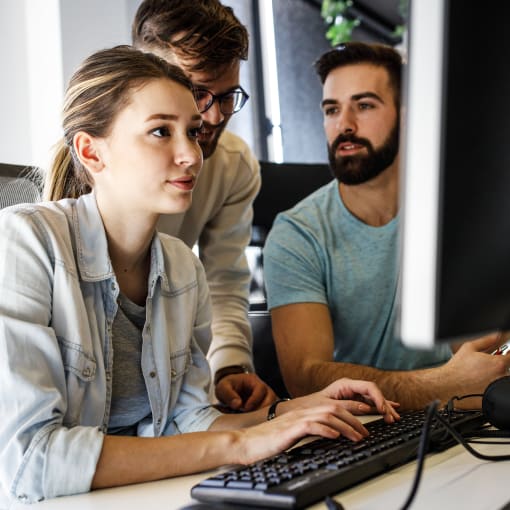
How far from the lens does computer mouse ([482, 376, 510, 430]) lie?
3.50ft

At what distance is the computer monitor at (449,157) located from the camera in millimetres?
→ 522

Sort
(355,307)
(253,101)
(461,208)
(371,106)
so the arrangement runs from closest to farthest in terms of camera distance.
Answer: (461,208) < (355,307) < (371,106) < (253,101)

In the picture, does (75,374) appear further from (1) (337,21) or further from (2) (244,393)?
(1) (337,21)

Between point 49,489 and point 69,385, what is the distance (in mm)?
173

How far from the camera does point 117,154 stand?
129 centimetres

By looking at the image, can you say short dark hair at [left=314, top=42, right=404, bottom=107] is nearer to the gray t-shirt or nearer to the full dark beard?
the full dark beard

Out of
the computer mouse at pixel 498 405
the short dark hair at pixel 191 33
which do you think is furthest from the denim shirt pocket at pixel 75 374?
the short dark hair at pixel 191 33

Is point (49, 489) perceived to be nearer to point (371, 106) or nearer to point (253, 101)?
point (371, 106)

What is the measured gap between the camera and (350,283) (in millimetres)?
1741

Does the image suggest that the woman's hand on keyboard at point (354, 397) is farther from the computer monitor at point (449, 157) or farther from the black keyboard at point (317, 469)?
the computer monitor at point (449, 157)

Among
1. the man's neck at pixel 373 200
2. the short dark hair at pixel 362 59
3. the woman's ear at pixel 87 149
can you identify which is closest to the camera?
the woman's ear at pixel 87 149

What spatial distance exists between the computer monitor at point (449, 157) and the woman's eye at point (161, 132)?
0.76 metres

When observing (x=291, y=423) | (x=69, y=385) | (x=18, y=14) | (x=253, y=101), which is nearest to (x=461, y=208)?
(x=291, y=423)

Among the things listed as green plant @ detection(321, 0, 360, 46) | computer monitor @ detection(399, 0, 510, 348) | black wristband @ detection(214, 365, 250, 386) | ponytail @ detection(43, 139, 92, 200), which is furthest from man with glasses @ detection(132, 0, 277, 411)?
green plant @ detection(321, 0, 360, 46)
